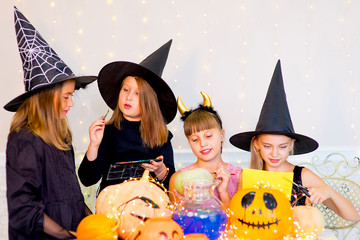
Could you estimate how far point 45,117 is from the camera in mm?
1754

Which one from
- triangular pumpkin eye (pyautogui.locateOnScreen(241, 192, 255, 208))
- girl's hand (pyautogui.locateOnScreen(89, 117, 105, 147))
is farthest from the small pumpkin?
girl's hand (pyautogui.locateOnScreen(89, 117, 105, 147))

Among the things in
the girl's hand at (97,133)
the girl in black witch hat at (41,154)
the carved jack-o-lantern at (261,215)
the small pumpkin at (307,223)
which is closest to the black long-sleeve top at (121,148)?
the girl's hand at (97,133)

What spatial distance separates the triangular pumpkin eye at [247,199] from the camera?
5.12 feet

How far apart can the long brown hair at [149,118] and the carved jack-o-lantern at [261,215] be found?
77cm

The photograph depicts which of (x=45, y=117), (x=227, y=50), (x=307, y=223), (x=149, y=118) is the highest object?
(x=227, y=50)

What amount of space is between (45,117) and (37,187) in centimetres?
30

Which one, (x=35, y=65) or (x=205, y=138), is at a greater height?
(x=35, y=65)

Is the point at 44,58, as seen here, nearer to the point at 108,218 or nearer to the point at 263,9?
the point at 108,218

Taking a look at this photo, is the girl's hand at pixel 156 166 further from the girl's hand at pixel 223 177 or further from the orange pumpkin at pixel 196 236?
the orange pumpkin at pixel 196 236

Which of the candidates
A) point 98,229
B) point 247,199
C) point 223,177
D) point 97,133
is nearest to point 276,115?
point 223,177

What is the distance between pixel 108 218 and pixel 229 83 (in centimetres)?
161

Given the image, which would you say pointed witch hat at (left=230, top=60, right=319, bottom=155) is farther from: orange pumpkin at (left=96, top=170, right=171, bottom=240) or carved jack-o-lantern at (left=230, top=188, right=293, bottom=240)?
orange pumpkin at (left=96, top=170, right=171, bottom=240)

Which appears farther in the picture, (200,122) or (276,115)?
(200,122)

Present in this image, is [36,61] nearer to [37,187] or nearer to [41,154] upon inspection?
[41,154]
